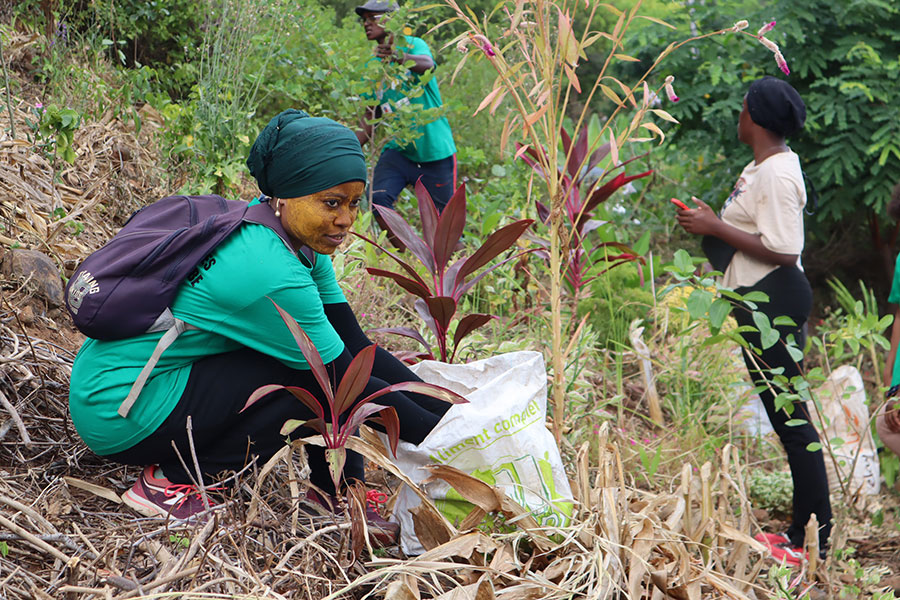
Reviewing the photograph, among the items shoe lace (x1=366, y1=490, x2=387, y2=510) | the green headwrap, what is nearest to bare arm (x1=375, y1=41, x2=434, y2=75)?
the green headwrap

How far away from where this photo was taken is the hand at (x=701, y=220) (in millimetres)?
3172

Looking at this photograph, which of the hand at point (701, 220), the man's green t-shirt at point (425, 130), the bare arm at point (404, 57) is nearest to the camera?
the hand at point (701, 220)

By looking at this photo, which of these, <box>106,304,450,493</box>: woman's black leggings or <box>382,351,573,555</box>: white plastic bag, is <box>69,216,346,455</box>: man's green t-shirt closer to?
<box>106,304,450,493</box>: woman's black leggings

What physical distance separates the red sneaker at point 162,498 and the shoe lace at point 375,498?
447 mm

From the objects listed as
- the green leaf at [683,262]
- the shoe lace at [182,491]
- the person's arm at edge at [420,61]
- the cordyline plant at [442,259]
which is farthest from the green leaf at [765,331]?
the person's arm at edge at [420,61]

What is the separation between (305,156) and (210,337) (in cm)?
53

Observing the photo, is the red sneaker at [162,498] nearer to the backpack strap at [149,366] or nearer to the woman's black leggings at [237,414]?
the woman's black leggings at [237,414]

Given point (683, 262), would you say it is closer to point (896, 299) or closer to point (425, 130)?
point (896, 299)

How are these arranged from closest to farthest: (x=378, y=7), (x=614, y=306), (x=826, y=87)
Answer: (x=614, y=306), (x=378, y=7), (x=826, y=87)

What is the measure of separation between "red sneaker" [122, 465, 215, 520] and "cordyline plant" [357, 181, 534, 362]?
2.52 feet

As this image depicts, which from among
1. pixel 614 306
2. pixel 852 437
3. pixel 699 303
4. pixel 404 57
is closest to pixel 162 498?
pixel 699 303

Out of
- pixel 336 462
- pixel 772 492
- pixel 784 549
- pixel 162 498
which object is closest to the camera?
pixel 336 462

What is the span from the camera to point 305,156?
201 cm

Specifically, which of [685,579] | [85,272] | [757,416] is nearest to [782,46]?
[757,416]
